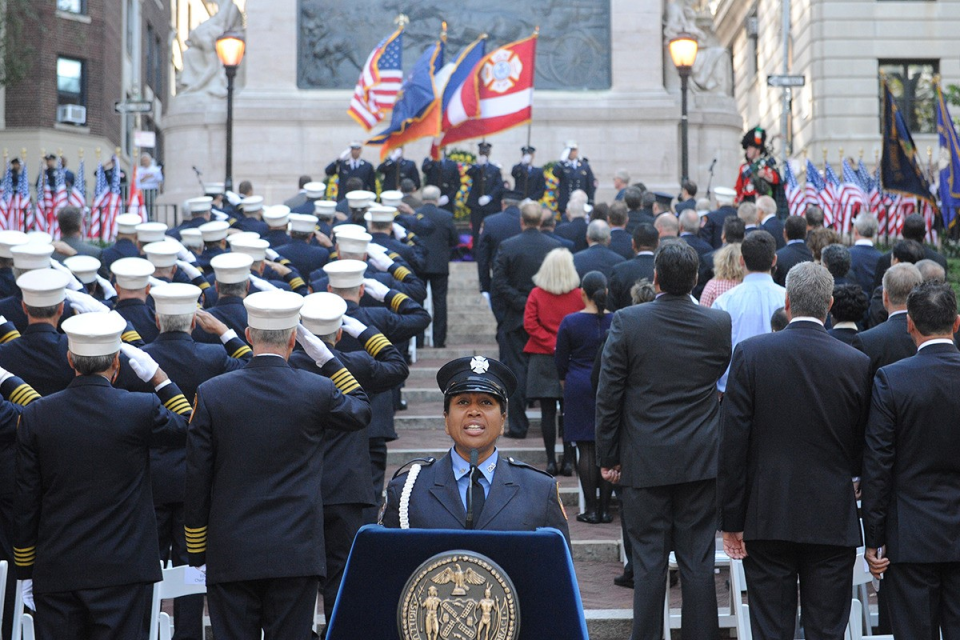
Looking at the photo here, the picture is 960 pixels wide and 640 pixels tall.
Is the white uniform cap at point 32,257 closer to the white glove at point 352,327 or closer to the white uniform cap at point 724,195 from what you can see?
the white glove at point 352,327

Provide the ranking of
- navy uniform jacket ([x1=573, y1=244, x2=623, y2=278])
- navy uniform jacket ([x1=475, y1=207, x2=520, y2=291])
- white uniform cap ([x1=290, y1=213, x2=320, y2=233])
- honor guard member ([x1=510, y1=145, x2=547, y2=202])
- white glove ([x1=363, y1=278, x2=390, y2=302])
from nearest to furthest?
1. white glove ([x1=363, y1=278, x2=390, y2=302])
2. navy uniform jacket ([x1=573, y1=244, x2=623, y2=278])
3. white uniform cap ([x1=290, y1=213, x2=320, y2=233])
4. navy uniform jacket ([x1=475, y1=207, x2=520, y2=291])
5. honor guard member ([x1=510, y1=145, x2=547, y2=202])

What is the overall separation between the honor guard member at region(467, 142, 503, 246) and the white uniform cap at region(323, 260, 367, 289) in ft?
40.9

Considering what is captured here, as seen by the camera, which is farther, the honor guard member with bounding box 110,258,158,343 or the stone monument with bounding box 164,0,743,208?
the stone monument with bounding box 164,0,743,208

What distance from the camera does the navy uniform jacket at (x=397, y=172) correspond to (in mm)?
22078

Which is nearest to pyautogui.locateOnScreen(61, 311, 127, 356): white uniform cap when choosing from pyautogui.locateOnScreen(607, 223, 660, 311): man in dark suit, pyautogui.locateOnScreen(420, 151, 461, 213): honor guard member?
pyautogui.locateOnScreen(607, 223, 660, 311): man in dark suit

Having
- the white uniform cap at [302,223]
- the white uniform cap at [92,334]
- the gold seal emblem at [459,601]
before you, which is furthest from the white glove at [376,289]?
the gold seal emblem at [459,601]

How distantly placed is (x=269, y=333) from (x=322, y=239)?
7.86 metres

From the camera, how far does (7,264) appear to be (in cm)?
1098

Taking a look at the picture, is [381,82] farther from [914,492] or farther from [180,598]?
[914,492]

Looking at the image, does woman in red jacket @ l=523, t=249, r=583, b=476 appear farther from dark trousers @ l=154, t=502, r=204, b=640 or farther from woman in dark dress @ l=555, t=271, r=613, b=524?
dark trousers @ l=154, t=502, r=204, b=640

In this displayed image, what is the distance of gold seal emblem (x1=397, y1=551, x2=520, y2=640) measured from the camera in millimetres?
3826

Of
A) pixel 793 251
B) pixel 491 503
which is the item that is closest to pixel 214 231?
pixel 793 251

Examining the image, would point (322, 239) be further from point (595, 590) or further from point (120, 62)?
point (120, 62)

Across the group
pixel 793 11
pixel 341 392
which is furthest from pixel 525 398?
pixel 793 11
